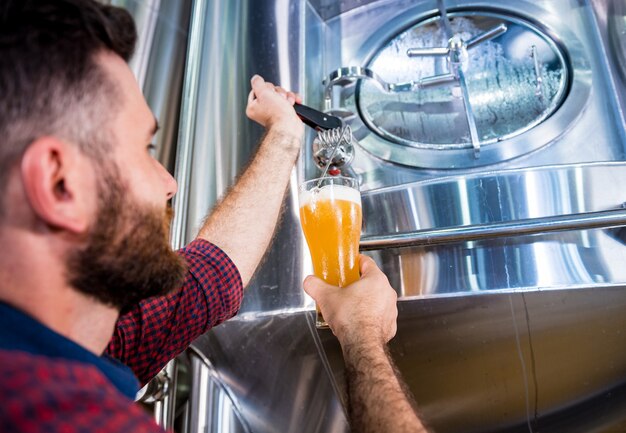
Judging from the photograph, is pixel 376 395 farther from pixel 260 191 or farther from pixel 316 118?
pixel 316 118

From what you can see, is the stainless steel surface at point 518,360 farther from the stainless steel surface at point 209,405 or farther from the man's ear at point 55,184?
the man's ear at point 55,184

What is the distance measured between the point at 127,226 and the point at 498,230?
1.88ft

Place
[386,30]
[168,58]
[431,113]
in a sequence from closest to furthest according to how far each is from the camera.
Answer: [431,113] < [386,30] < [168,58]

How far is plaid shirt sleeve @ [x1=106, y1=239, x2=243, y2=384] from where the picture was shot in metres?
0.83

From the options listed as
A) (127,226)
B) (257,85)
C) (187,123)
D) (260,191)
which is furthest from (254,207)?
(187,123)

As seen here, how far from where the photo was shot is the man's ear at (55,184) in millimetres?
527

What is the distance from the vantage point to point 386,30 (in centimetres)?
143

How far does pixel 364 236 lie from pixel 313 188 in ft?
0.58

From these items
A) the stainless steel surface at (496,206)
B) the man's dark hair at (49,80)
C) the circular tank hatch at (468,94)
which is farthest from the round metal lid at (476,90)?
the man's dark hair at (49,80)

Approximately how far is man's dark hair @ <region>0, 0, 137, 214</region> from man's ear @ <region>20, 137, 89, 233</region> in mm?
25

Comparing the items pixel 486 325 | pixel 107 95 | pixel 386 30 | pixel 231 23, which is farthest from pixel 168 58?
pixel 486 325

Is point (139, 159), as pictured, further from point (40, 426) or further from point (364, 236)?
point (364, 236)

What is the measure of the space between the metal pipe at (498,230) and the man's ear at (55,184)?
1.80 feet

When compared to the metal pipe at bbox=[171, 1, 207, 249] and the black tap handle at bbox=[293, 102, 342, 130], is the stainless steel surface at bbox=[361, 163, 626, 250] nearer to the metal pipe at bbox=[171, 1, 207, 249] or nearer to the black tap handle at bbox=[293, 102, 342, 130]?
the black tap handle at bbox=[293, 102, 342, 130]
